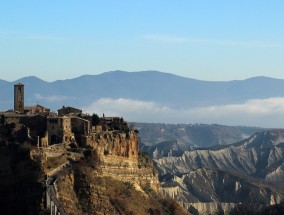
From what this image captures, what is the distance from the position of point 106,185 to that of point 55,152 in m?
6.05

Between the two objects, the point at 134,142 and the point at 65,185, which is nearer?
the point at 65,185

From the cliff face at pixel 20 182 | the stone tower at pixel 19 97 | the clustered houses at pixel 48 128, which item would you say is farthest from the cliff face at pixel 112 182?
the stone tower at pixel 19 97

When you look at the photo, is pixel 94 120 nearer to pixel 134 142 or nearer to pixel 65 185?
pixel 134 142

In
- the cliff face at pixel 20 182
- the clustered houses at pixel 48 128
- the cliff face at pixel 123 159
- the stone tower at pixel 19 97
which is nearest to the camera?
the cliff face at pixel 20 182

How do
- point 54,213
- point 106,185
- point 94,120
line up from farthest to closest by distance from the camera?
1. point 94,120
2. point 106,185
3. point 54,213

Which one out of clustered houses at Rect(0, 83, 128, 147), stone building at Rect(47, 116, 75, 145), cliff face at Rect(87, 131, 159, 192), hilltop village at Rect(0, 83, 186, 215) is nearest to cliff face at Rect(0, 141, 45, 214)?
hilltop village at Rect(0, 83, 186, 215)

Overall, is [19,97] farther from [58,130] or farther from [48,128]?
[58,130]

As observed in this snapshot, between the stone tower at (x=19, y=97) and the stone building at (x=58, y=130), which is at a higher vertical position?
the stone tower at (x=19, y=97)

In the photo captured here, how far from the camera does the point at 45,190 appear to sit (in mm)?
74688

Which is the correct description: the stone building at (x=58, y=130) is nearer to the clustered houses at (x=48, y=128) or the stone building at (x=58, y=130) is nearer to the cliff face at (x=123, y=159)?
the clustered houses at (x=48, y=128)

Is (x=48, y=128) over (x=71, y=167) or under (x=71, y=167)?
over

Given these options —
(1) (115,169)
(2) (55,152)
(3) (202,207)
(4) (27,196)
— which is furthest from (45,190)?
(3) (202,207)

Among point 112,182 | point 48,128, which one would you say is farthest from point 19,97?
point 112,182

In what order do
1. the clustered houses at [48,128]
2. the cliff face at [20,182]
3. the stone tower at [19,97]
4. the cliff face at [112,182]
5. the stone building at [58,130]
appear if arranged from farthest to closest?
the stone tower at [19,97] → the stone building at [58,130] → the clustered houses at [48,128] → the cliff face at [112,182] → the cliff face at [20,182]
